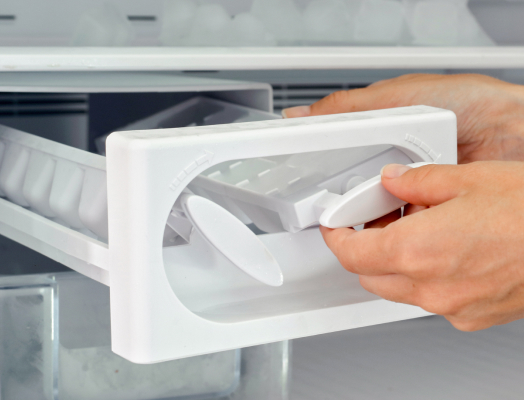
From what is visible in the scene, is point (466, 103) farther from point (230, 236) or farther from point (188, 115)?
point (230, 236)

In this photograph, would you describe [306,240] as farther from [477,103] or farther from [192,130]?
[477,103]

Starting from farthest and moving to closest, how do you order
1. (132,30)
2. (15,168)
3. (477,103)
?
(132,30) → (477,103) → (15,168)

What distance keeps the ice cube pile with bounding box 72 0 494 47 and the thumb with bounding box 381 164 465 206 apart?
2.33 ft

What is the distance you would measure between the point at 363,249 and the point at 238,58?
1.22ft

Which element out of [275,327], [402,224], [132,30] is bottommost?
[275,327]

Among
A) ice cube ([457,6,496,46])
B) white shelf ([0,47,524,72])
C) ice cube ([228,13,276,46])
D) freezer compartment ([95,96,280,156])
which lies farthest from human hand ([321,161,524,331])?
ice cube ([457,6,496,46])

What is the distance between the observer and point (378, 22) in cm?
133

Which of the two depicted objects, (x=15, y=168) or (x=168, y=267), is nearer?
(x=168, y=267)

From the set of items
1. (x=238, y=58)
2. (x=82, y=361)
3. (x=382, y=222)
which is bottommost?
(x=82, y=361)

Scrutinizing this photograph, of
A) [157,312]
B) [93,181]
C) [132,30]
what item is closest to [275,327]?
[157,312]

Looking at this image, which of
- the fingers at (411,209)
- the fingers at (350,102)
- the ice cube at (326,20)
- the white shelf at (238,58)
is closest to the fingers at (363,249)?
the fingers at (411,209)

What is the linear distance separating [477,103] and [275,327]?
70 cm

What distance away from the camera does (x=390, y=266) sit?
21.6 inches

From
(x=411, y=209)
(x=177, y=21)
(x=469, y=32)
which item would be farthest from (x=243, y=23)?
(x=411, y=209)
